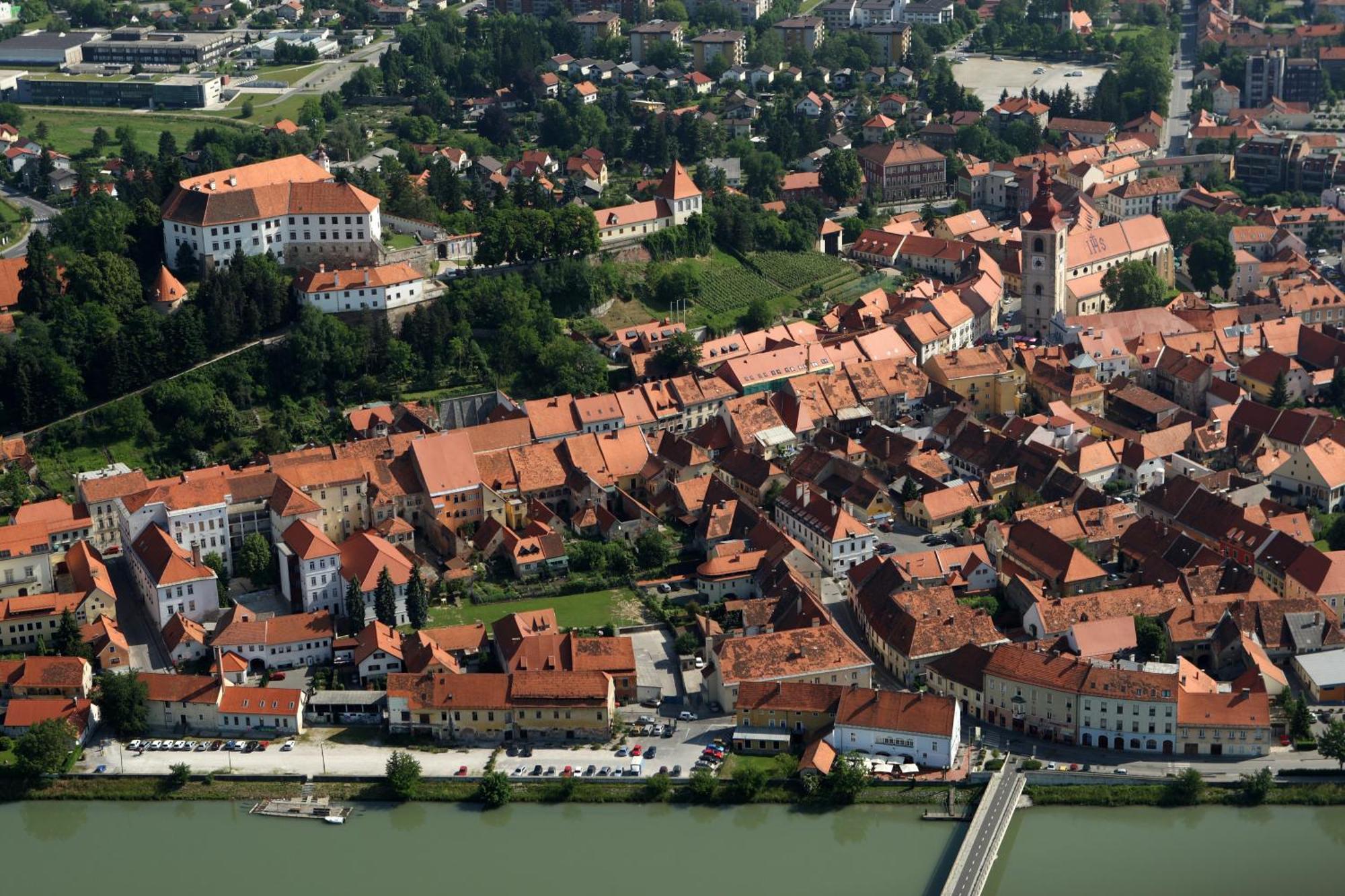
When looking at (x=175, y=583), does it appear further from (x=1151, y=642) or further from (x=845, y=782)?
(x=1151, y=642)

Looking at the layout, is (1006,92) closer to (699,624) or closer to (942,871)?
(699,624)

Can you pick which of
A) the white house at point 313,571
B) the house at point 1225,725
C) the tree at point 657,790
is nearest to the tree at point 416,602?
the white house at point 313,571

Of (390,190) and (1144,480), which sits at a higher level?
(390,190)

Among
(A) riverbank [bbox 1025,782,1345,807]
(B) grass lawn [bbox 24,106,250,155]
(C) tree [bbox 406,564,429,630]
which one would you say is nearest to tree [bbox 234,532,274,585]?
(C) tree [bbox 406,564,429,630]

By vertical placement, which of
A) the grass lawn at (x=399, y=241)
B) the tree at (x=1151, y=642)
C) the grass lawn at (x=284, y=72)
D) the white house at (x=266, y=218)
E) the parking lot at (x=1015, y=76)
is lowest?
the tree at (x=1151, y=642)

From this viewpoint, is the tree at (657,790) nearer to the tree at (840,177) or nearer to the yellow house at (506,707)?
the yellow house at (506,707)

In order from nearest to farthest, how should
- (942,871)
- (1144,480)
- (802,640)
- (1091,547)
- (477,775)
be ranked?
(942,871) < (477,775) < (802,640) < (1091,547) < (1144,480)

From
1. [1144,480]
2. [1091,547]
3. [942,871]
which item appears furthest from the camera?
[1144,480]

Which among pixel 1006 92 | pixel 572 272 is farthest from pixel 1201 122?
pixel 572 272
